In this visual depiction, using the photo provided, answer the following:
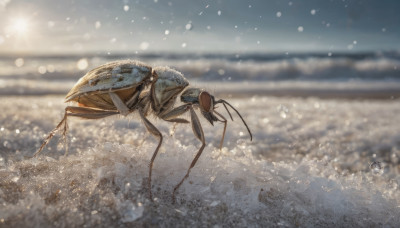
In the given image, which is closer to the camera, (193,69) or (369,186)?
(369,186)

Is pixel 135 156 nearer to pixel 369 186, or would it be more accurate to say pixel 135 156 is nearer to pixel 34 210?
pixel 34 210

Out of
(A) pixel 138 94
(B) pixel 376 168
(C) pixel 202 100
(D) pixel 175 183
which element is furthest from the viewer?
(B) pixel 376 168

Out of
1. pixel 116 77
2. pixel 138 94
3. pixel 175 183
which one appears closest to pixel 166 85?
pixel 138 94

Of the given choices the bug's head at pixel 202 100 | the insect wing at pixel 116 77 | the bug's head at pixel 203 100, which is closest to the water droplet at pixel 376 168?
the bug's head at pixel 203 100

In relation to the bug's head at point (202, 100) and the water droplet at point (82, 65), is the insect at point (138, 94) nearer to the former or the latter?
the bug's head at point (202, 100)

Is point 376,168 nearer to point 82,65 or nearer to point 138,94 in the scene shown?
point 138,94

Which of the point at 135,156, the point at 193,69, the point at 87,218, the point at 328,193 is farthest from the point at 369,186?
the point at 193,69

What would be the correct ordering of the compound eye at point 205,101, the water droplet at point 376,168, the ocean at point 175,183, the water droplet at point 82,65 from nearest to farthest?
the ocean at point 175,183, the compound eye at point 205,101, the water droplet at point 376,168, the water droplet at point 82,65
